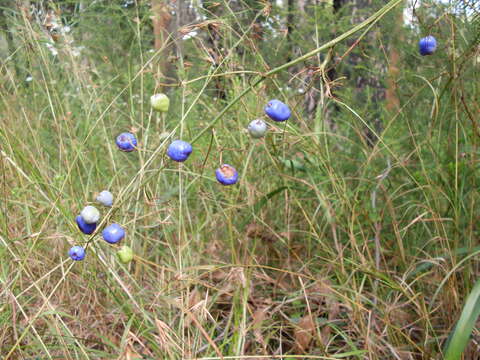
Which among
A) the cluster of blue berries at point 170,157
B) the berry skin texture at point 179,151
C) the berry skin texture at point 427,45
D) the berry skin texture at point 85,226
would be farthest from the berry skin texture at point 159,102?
the berry skin texture at point 427,45

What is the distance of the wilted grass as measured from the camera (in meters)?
1.26

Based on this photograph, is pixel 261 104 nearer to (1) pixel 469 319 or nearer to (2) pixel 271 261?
(2) pixel 271 261

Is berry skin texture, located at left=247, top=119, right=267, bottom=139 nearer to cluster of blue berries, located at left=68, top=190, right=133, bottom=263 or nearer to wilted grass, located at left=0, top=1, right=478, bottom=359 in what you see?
wilted grass, located at left=0, top=1, right=478, bottom=359

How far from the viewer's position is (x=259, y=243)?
5.89 ft

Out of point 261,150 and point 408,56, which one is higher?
point 408,56

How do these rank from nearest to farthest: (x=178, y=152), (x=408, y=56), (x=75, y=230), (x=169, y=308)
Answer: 1. (x=178, y=152)
2. (x=75, y=230)
3. (x=169, y=308)
4. (x=408, y=56)

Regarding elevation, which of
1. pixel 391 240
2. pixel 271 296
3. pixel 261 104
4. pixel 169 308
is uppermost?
pixel 261 104

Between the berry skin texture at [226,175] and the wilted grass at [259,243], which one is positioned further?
the wilted grass at [259,243]

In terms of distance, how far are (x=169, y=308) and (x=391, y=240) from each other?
2.72 ft

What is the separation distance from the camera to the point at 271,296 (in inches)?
67.4

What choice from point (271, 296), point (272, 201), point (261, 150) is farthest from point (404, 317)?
point (261, 150)

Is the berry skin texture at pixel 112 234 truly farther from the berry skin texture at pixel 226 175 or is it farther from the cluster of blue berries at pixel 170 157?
the berry skin texture at pixel 226 175

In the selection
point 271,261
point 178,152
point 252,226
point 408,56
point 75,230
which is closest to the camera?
point 178,152

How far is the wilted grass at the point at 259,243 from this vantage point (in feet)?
4.14
